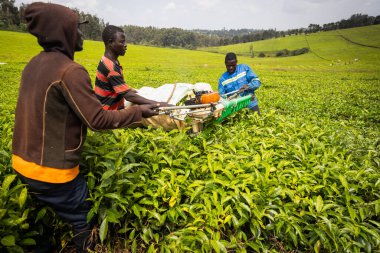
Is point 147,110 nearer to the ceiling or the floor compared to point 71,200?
nearer to the ceiling

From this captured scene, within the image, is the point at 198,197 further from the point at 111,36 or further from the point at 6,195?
the point at 111,36

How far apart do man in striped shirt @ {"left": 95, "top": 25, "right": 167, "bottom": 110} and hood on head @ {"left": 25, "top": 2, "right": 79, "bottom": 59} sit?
1375mm

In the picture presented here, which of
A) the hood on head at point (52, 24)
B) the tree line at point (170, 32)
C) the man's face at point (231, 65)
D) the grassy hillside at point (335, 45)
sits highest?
the tree line at point (170, 32)

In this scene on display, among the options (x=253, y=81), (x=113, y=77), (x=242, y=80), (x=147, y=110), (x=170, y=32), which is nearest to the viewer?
(x=147, y=110)

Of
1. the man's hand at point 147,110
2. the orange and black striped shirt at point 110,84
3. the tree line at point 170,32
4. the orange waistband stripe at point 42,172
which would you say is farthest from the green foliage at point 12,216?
the tree line at point 170,32

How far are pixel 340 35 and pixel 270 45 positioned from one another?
65.0ft

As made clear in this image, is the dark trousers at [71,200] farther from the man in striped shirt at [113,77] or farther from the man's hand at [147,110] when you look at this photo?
the man in striped shirt at [113,77]

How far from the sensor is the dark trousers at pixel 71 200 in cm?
185

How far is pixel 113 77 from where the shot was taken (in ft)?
10.4

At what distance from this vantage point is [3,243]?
1604 mm

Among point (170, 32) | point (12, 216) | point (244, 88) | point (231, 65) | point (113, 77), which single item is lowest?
point (12, 216)

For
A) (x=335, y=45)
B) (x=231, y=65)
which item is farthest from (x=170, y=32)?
(x=231, y=65)

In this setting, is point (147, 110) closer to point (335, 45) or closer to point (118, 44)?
point (118, 44)

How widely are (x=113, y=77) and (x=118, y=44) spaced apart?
0.51 metres
